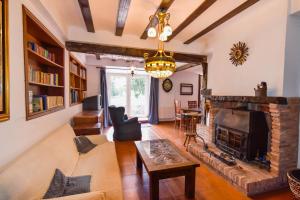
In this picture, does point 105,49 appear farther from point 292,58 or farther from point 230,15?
point 292,58

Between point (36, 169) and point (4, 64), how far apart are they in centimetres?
92

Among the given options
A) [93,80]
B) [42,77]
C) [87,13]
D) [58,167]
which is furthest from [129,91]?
[58,167]

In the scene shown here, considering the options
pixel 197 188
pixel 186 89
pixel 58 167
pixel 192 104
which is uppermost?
pixel 186 89

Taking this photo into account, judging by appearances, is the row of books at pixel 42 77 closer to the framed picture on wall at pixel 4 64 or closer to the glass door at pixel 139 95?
the framed picture on wall at pixel 4 64

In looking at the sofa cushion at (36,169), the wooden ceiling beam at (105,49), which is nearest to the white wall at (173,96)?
the wooden ceiling beam at (105,49)

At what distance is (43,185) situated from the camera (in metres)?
1.37

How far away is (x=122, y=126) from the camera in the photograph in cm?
424

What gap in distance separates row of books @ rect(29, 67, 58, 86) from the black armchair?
1.68 metres

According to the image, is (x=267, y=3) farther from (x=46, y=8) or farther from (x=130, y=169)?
(x=130, y=169)

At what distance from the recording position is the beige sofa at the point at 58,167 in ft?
3.62

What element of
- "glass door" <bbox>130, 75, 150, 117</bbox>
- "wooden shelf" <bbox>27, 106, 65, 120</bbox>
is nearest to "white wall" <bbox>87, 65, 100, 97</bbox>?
"glass door" <bbox>130, 75, 150, 117</bbox>

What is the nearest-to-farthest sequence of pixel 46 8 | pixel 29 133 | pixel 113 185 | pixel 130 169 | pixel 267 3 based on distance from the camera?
pixel 113 185
pixel 29 133
pixel 46 8
pixel 267 3
pixel 130 169

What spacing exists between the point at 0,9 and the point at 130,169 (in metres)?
2.50

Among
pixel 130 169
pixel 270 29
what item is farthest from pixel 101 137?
pixel 270 29
